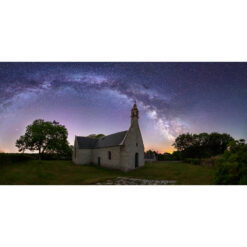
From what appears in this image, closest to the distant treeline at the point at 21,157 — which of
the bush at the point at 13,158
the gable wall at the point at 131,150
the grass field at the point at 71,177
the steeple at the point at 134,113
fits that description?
the bush at the point at 13,158

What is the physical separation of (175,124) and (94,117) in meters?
4.01

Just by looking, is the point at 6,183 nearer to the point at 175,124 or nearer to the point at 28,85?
the point at 28,85

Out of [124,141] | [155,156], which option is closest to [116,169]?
[124,141]

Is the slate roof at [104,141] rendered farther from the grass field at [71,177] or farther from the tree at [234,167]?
the tree at [234,167]

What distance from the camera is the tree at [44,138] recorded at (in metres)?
7.36

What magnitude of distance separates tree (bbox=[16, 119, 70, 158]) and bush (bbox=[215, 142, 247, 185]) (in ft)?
23.0

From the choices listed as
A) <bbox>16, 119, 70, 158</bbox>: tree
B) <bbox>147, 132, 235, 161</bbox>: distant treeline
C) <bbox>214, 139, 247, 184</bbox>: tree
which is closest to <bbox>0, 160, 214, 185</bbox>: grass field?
<bbox>147, 132, 235, 161</bbox>: distant treeline

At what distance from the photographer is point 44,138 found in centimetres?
936

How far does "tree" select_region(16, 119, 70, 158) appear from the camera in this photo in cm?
736

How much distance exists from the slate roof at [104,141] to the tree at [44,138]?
351cm

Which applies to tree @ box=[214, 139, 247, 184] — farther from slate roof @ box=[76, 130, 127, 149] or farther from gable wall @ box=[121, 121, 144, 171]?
slate roof @ box=[76, 130, 127, 149]

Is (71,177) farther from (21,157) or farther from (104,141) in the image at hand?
(104,141)

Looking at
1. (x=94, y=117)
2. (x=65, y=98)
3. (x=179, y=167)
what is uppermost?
(x=65, y=98)

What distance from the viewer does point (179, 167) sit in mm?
7309
